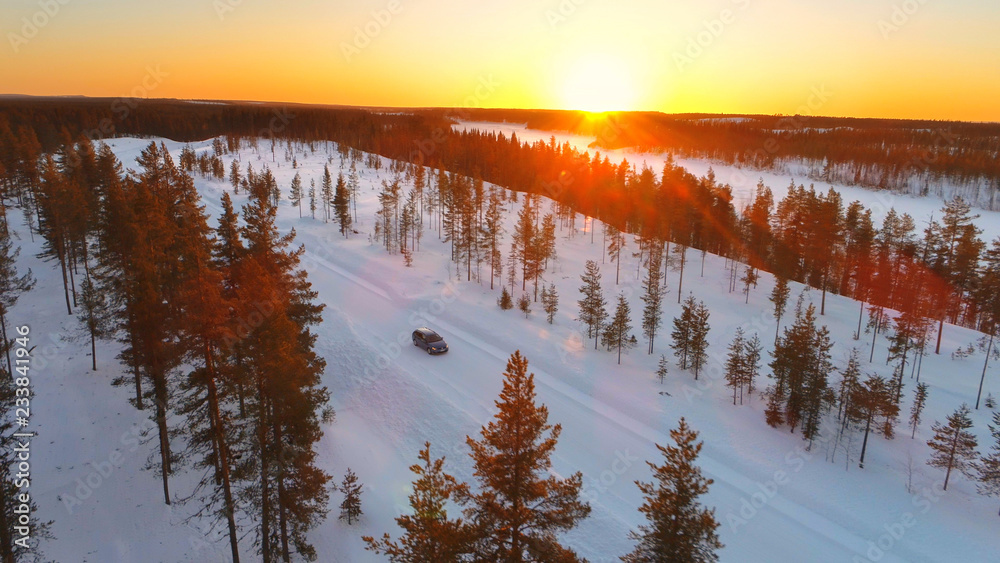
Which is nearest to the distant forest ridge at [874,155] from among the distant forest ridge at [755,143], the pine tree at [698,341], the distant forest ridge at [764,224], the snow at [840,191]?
the distant forest ridge at [755,143]

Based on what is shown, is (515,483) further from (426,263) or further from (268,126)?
(268,126)

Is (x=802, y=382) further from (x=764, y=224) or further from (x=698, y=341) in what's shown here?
(x=764, y=224)

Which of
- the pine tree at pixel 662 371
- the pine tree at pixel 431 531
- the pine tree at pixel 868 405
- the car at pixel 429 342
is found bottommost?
the pine tree at pixel 662 371

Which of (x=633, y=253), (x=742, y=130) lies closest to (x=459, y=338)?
(x=633, y=253)

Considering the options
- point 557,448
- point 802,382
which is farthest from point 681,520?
point 802,382

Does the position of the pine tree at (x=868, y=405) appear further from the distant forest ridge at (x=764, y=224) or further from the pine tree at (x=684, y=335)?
the distant forest ridge at (x=764, y=224)

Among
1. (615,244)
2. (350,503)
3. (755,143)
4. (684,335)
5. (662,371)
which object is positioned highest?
(755,143)
